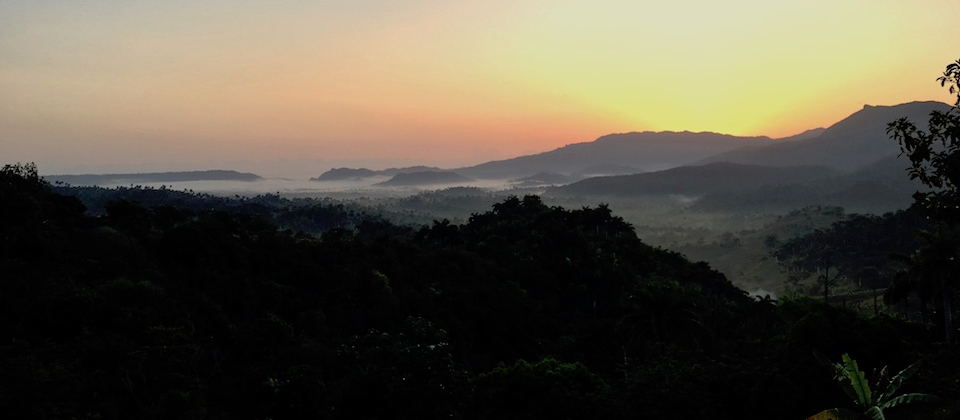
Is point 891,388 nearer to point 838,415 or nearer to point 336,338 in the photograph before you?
point 838,415

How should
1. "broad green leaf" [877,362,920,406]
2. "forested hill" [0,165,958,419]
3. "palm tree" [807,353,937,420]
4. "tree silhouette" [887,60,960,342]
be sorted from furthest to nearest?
1. "forested hill" [0,165,958,419]
2. "broad green leaf" [877,362,920,406]
3. "palm tree" [807,353,937,420]
4. "tree silhouette" [887,60,960,342]

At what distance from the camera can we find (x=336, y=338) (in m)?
46.0

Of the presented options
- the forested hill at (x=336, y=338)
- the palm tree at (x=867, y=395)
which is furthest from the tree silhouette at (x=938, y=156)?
the forested hill at (x=336, y=338)

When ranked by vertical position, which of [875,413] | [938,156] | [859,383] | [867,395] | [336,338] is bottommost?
[336,338]

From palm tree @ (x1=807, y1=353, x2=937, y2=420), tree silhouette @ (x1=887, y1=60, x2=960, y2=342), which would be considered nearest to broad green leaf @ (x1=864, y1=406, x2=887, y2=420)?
palm tree @ (x1=807, y1=353, x2=937, y2=420)

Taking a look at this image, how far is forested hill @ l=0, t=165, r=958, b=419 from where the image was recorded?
2686 centimetres

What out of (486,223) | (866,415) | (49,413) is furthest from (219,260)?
(486,223)

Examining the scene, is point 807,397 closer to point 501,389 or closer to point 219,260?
point 501,389

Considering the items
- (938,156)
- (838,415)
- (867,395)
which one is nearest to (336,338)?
(838,415)

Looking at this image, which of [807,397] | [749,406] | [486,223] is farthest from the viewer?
[486,223]

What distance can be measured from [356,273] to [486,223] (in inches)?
2752

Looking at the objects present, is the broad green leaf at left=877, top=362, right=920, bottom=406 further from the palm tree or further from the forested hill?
the forested hill

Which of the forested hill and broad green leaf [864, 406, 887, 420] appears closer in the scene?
broad green leaf [864, 406, 887, 420]

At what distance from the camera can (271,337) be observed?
36281 millimetres
